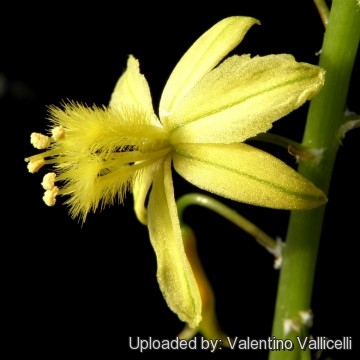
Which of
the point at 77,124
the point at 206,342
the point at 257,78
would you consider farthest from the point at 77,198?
the point at 206,342

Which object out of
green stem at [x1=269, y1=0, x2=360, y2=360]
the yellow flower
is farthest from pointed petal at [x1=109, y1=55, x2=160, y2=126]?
green stem at [x1=269, y1=0, x2=360, y2=360]

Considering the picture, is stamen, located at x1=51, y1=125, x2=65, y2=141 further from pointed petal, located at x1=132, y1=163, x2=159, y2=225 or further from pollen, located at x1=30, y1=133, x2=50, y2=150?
pointed petal, located at x1=132, y1=163, x2=159, y2=225

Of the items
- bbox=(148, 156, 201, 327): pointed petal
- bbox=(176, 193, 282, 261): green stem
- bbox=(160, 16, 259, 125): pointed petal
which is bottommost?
bbox=(148, 156, 201, 327): pointed petal

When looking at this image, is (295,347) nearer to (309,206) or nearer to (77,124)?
(309,206)

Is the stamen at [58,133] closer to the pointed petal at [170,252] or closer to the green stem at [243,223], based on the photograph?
the pointed petal at [170,252]

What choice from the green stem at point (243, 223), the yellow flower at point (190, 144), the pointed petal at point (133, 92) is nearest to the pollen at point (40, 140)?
the yellow flower at point (190, 144)
